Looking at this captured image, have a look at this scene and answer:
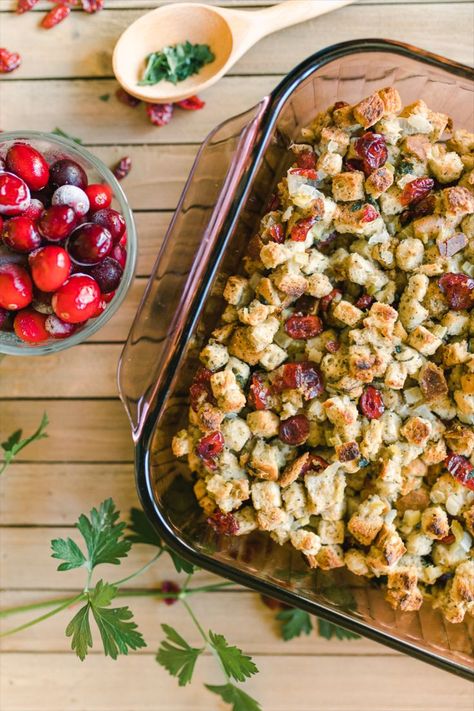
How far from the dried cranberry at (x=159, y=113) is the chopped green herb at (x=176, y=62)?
5 centimetres

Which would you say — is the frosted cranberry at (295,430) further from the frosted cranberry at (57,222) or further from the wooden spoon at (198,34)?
the wooden spoon at (198,34)

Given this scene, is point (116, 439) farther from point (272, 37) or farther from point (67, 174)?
point (272, 37)

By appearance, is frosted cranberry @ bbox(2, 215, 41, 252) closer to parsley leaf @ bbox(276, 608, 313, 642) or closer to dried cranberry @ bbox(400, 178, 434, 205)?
dried cranberry @ bbox(400, 178, 434, 205)

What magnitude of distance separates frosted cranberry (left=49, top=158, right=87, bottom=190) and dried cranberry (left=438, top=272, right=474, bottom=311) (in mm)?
658

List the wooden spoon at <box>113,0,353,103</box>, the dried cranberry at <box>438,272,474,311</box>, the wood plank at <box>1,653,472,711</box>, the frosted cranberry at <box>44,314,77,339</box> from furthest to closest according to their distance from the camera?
the wood plank at <box>1,653,472,711</box> → the wooden spoon at <box>113,0,353,103</box> → the frosted cranberry at <box>44,314,77,339</box> → the dried cranberry at <box>438,272,474,311</box>

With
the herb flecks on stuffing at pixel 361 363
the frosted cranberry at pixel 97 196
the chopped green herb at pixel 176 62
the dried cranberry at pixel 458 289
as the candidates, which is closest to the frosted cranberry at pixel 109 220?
the frosted cranberry at pixel 97 196

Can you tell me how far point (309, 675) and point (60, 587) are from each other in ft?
1.87

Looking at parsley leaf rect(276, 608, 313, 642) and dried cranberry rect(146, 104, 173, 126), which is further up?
dried cranberry rect(146, 104, 173, 126)

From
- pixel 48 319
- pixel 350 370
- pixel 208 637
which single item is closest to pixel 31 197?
pixel 48 319

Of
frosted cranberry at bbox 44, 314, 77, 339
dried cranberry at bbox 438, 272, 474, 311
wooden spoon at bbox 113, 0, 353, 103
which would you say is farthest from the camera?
wooden spoon at bbox 113, 0, 353, 103

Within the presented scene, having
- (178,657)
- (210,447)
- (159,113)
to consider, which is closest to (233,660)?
(178,657)

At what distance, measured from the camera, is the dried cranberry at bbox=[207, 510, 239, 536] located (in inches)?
49.1

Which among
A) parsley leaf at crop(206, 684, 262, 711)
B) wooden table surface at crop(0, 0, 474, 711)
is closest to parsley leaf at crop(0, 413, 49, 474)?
wooden table surface at crop(0, 0, 474, 711)

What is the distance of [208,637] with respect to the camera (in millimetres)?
1548
